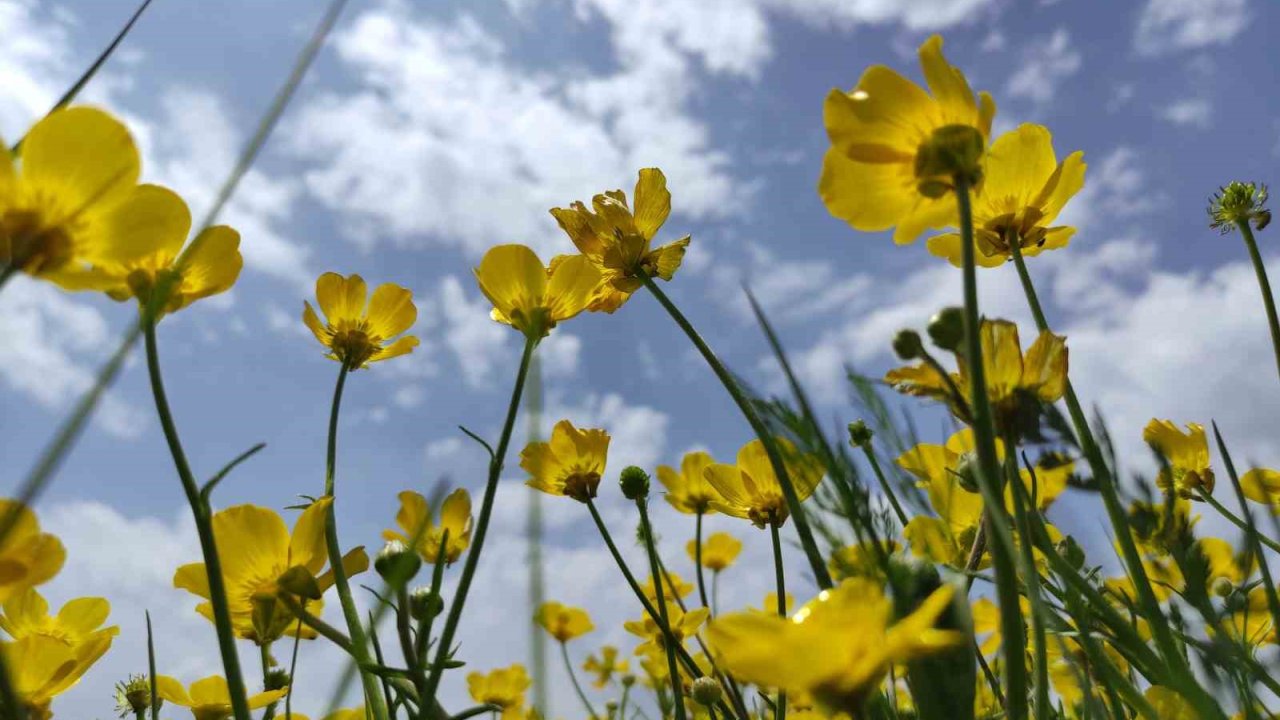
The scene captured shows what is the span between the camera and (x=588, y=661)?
5.30 metres

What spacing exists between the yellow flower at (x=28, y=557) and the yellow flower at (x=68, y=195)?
247 millimetres

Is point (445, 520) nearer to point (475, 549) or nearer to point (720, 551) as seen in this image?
point (475, 549)

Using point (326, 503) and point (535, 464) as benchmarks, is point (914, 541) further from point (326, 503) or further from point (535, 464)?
point (535, 464)

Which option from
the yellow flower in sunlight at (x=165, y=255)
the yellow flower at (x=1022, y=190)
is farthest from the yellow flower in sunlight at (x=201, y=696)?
the yellow flower at (x=1022, y=190)

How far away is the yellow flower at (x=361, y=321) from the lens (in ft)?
5.82

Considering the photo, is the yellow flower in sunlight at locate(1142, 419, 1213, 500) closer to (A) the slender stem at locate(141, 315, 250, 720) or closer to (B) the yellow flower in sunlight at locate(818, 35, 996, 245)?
(B) the yellow flower in sunlight at locate(818, 35, 996, 245)

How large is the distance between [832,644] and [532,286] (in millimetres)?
998

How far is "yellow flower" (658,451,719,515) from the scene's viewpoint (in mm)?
2480

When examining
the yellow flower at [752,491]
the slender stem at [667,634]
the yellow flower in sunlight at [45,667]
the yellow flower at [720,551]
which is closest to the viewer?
the yellow flower in sunlight at [45,667]

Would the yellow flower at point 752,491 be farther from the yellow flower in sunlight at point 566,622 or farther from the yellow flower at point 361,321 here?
the yellow flower in sunlight at point 566,622

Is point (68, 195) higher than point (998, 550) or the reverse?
higher

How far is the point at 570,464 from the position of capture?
2020 millimetres

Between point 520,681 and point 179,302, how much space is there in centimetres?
346

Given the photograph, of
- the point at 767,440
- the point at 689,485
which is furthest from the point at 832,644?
the point at 689,485
